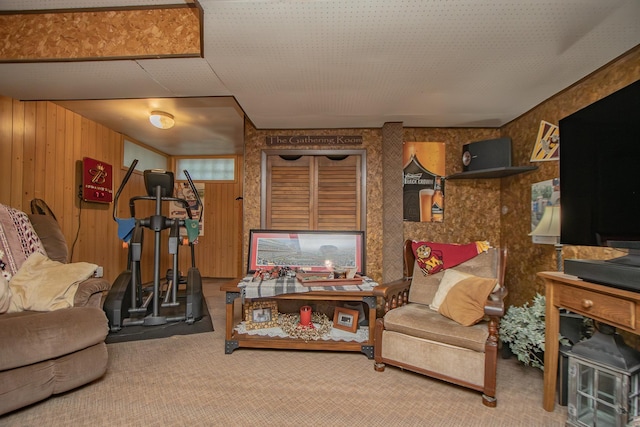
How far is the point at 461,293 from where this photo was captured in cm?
203

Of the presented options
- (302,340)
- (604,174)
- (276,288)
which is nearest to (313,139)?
(276,288)

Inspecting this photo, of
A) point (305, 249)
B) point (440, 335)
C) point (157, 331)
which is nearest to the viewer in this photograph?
point (440, 335)

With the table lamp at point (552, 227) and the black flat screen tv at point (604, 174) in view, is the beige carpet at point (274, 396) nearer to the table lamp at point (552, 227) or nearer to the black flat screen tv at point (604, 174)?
the table lamp at point (552, 227)

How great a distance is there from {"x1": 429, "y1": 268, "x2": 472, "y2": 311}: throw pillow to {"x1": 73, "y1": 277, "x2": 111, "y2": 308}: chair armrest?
244 cm

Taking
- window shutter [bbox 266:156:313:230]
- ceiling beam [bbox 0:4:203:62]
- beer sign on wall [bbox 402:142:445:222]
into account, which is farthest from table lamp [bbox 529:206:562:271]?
ceiling beam [bbox 0:4:203:62]

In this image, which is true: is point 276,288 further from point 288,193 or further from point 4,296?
point 4,296

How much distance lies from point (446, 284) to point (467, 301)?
0.79ft

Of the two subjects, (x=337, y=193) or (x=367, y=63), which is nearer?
(x=367, y=63)

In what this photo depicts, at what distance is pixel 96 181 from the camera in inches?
142

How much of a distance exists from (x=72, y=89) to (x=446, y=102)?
10.6 ft

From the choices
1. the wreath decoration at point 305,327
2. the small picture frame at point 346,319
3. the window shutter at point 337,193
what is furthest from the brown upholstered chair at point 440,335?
the window shutter at point 337,193

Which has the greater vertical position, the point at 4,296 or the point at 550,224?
the point at 550,224

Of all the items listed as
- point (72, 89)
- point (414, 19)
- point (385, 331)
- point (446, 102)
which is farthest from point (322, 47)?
point (72, 89)

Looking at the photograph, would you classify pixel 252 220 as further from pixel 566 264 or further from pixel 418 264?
pixel 566 264
